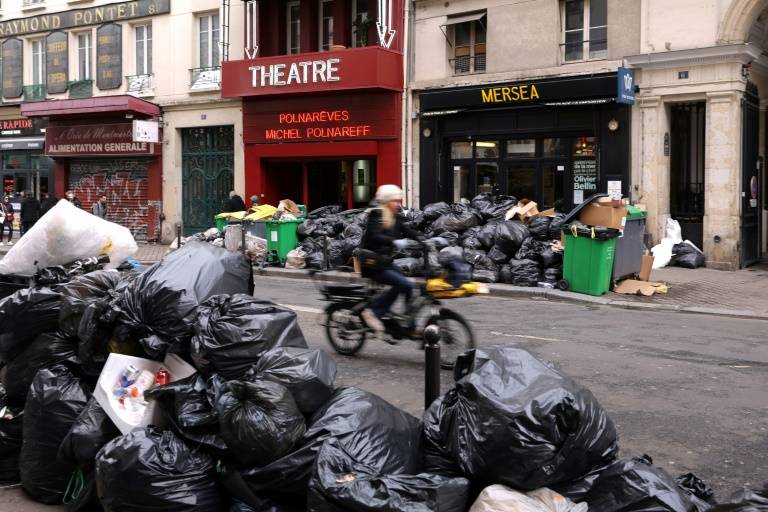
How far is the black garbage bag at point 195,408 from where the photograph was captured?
3.81 m

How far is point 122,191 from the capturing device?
82.7 feet

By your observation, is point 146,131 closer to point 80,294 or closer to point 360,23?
point 360,23

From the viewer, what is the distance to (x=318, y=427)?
3.73 metres

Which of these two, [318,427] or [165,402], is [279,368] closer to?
[318,427]

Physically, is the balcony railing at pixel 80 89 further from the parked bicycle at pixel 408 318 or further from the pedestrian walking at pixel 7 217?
the parked bicycle at pixel 408 318

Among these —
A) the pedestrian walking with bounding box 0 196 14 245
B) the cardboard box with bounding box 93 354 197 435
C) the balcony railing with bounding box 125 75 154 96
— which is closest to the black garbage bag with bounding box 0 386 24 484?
the cardboard box with bounding box 93 354 197 435

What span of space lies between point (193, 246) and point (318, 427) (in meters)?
2.10

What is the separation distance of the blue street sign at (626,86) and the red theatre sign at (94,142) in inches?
566

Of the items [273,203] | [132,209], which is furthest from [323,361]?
[132,209]

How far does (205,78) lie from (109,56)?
13.5 feet

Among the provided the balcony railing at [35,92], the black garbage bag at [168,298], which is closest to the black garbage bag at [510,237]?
the black garbage bag at [168,298]

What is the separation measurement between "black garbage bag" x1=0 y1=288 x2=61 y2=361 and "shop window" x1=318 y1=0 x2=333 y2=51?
17.3 m

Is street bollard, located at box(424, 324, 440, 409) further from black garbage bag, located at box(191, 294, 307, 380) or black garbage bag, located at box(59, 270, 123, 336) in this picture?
black garbage bag, located at box(59, 270, 123, 336)

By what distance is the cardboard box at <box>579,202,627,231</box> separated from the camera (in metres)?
12.2
